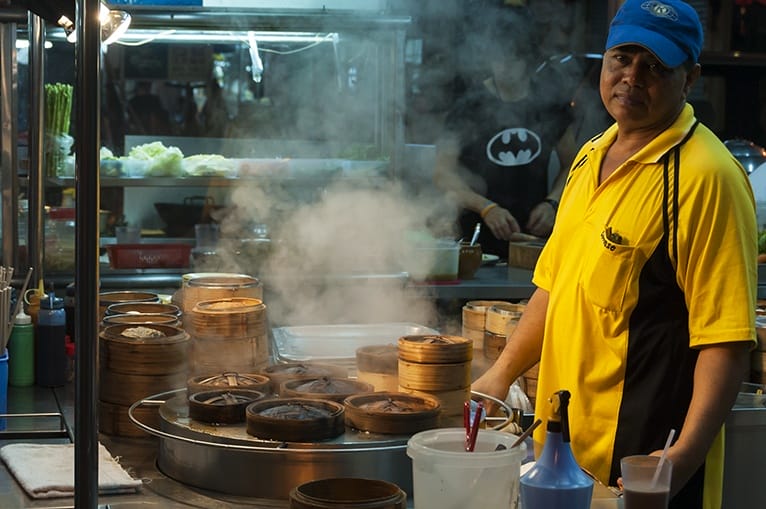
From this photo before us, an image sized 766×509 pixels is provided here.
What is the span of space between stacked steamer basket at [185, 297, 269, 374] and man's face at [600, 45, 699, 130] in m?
1.07

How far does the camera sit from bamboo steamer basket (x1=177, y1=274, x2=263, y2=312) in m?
2.89

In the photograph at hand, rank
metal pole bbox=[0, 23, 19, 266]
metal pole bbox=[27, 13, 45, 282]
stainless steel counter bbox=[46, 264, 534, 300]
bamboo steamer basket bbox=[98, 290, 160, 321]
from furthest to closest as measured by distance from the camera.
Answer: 1. stainless steel counter bbox=[46, 264, 534, 300]
2. metal pole bbox=[0, 23, 19, 266]
3. metal pole bbox=[27, 13, 45, 282]
4. bamboo steamer basket bbox=[98, 290, 160, 321]

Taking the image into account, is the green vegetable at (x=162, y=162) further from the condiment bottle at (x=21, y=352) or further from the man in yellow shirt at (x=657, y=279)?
the man in yellow shirt at (x=657, y=279)

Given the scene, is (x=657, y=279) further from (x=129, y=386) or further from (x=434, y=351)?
(x=129, y=386)

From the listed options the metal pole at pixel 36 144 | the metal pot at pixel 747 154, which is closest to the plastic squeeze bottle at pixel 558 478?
the metal pole at pixel 36 144

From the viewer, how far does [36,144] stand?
3611 mm

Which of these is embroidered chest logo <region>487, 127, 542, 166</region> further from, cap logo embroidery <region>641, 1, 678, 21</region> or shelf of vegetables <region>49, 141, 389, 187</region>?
cap logo embroidery <region>641, 1, 678, 21</region>

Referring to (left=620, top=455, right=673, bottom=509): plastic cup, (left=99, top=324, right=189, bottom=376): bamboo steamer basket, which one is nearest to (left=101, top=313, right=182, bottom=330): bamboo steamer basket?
(left=99, top=324, right=189, bottom=376): bamboo steamer basket

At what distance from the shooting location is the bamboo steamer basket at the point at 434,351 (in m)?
2.26

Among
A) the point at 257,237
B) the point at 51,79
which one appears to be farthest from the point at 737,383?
the point at 51,79

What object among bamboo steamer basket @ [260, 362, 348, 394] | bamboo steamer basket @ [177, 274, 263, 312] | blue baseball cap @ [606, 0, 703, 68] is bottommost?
bamboo steamer basket @ [260, 362, 348, 394]

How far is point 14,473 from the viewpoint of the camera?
2105mm

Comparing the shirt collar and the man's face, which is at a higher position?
the man's face

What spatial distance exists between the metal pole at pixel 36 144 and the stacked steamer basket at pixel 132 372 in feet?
3.81
